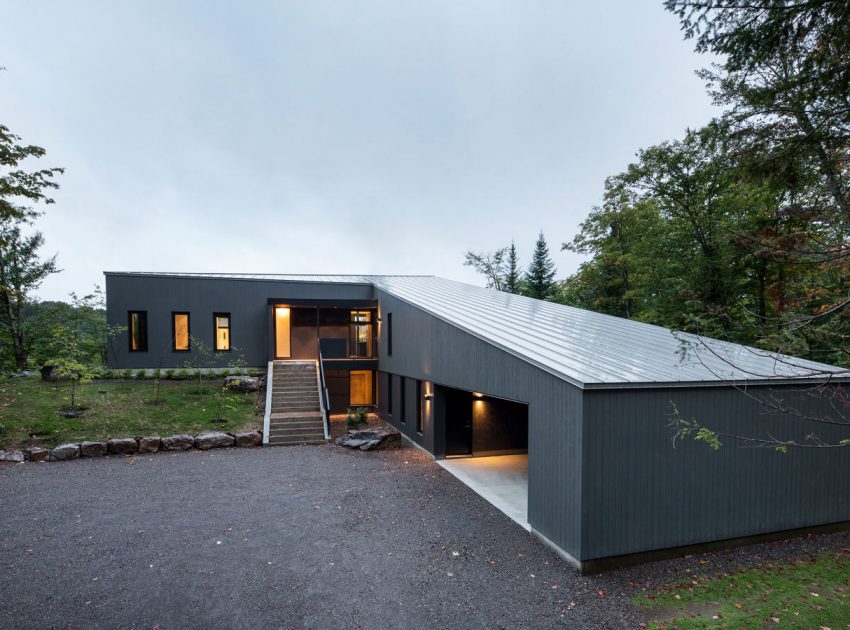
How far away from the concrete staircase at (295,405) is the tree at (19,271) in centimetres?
1652

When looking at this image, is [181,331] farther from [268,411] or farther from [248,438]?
[248,438]

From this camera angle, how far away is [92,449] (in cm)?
1129

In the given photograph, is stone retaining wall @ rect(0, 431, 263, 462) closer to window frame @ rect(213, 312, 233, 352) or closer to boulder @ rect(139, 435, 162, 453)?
boulder @ rect(139, 435, 162, 453)

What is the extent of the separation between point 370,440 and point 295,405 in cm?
399

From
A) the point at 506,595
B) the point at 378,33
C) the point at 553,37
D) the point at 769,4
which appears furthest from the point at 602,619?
the point at 378,33

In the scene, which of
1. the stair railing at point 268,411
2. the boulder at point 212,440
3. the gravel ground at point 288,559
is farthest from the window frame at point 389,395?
the gravel ground at point 288,559

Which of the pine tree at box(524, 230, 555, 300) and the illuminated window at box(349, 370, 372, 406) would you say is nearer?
the illuminated window at box(349, 370, 372, 406)

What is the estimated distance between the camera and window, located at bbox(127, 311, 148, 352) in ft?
59.4

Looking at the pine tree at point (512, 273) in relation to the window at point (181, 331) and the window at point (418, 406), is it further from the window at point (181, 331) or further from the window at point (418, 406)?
the window at point (181, 331)

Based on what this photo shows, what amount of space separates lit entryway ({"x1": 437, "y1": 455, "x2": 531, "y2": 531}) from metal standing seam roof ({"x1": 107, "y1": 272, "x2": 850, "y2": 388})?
309cm

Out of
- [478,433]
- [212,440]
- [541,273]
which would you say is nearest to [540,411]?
[478,433]

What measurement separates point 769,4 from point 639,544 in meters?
6.47

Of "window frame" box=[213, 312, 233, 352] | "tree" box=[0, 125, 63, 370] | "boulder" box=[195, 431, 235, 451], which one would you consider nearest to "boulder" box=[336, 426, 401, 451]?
"boulder" box=[195, 431, 235, 451]

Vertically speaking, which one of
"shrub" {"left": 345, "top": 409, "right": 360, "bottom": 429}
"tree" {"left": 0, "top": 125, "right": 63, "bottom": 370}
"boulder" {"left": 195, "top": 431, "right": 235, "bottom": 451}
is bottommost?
"shrub" {"left": 345, "top": 409, "right": 360, "bottom": 429}
